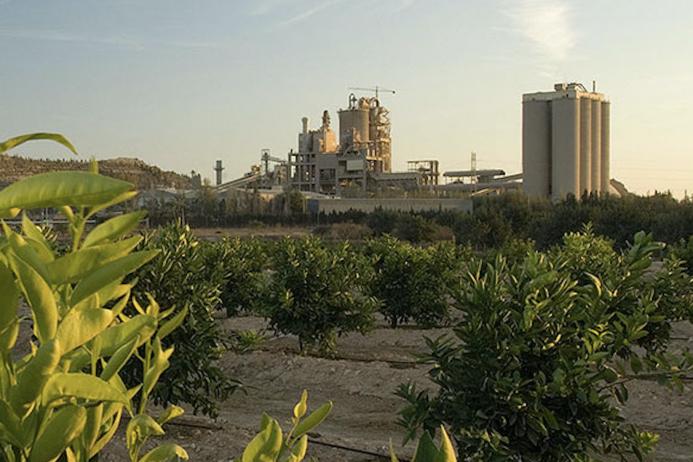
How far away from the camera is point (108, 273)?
947 mm

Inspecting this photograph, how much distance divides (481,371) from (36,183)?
393 centimetres

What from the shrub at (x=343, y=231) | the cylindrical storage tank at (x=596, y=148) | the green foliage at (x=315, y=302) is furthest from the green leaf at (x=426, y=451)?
the cylindrical storage tank at (x=596, y=148)

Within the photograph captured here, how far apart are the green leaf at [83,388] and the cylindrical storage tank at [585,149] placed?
57014mm

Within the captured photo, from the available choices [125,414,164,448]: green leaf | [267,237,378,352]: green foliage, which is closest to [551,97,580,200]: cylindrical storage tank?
[267,237,378,352]: green foliage

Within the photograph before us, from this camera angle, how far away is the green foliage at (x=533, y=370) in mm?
4273

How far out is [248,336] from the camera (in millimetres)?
7031

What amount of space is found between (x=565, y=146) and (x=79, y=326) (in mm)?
56754

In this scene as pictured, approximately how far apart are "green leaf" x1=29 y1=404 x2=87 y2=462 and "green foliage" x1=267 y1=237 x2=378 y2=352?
10406 millimetres

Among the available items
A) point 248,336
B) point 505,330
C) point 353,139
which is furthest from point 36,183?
point 353,139

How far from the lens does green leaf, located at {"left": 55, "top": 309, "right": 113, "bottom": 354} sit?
0.88 m

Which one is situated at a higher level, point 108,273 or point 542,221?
point 108,273

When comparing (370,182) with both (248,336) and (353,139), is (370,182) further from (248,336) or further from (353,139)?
(248,336)

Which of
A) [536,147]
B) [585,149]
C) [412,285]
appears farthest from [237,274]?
[585,149]

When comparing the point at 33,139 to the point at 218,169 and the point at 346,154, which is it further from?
the point at 218,169
